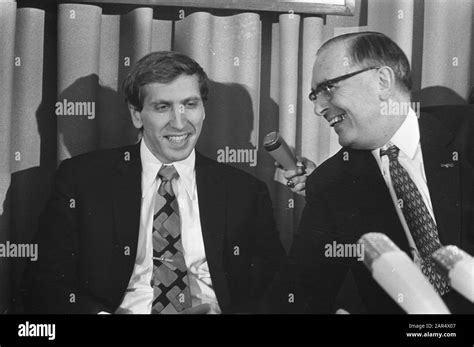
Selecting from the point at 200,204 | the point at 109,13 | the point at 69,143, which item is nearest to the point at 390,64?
the point at 200,204

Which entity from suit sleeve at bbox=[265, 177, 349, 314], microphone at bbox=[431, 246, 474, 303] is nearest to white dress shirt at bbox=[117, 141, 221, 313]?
suit sleeve at bbox=[265, 177, 349, 314]

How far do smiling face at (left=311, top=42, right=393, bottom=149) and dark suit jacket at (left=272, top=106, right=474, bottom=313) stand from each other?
54mm

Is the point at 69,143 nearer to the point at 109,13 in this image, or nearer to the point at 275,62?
the point at 109,13

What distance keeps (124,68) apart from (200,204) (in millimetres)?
509

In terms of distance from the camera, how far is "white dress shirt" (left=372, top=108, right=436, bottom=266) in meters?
2.03

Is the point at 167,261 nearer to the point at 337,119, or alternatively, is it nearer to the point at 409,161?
the point at 337,119

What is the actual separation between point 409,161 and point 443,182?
0.13 meters

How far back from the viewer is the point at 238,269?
2.05 meters

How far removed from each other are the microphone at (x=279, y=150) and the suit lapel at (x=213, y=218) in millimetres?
192

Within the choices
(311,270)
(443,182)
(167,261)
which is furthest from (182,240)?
(443,182)

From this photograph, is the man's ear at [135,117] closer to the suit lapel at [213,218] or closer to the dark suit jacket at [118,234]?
the dark suit jacket at [118,234]

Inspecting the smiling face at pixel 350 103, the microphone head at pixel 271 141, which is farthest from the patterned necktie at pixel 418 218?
the microphone head at pixel 271 141

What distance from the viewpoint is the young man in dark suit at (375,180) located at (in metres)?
2.03

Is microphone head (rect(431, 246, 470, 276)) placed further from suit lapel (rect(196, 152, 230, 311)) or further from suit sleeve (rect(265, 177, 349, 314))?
suit lapel (rect(196, 152, 230, 311))
